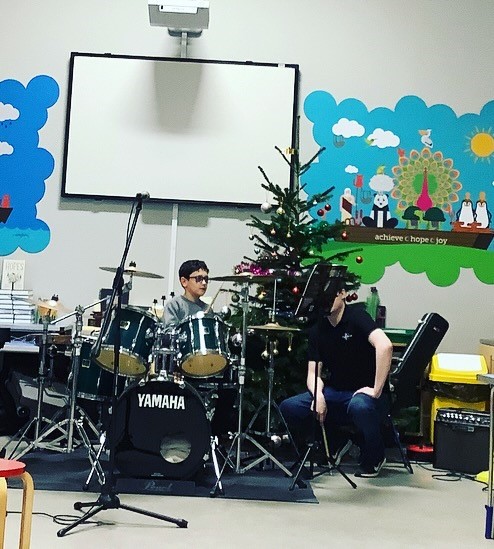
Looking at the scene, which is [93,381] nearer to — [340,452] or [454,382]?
[340,452]

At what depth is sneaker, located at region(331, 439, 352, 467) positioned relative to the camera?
516 cm

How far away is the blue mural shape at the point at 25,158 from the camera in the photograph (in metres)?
6.69

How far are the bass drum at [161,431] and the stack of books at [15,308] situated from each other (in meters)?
1.99

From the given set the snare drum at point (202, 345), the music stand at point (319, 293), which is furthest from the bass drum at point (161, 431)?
the music stand at point (319, 293)

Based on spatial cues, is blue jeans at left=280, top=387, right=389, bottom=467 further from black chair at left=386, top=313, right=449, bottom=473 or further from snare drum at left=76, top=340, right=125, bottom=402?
snare drum at left=76, top=340, right=125, bottom=402

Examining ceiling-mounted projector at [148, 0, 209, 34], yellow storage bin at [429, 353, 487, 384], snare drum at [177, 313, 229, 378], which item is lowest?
yellow storage bin at [429, 353, 487, 384]

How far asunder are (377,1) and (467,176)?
173 cm

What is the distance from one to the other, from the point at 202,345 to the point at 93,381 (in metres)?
0.90

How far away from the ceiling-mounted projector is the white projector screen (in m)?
0.34

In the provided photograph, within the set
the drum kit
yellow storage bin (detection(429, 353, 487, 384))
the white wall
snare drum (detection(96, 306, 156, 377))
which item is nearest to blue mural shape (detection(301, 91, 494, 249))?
the white wall

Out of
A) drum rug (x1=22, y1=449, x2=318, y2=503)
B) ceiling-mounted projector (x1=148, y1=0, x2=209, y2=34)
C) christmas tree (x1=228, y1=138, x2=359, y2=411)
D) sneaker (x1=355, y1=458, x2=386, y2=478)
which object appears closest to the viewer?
drum rug (x1=22, y1=449, x2=318, y2=503)

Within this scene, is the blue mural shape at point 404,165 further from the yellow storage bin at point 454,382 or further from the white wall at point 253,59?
the yellow storage bin at point 454,382

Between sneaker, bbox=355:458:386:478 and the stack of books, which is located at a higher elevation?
the stack of books

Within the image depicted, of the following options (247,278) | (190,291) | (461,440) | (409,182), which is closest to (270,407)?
(247,278)
